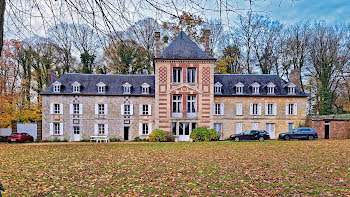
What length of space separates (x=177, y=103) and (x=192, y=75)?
327 cm

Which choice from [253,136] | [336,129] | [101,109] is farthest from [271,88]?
[101,109]

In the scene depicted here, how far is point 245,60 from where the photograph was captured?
3722 cm

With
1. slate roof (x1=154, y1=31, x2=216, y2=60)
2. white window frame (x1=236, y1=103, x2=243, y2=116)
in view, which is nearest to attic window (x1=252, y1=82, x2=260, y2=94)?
white window frame (x1=236, y1=103, x2=243, y2=116)

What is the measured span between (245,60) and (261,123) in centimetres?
1400

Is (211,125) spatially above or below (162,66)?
below

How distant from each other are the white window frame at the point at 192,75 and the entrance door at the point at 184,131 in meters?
4.44

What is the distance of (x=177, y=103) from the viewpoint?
24828 millimetres

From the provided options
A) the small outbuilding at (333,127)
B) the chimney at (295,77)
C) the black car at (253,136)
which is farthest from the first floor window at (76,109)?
the small outbuilding at (333,127)

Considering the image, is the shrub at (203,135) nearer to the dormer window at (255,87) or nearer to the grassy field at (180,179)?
the dormer window at (255,87)

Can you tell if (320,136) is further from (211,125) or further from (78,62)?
(78,62)

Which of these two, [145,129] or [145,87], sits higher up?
[145,87]

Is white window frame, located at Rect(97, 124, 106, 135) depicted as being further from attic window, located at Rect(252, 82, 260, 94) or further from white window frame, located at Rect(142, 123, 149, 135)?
attic window, located at Rect(252, 82, 260, 94)

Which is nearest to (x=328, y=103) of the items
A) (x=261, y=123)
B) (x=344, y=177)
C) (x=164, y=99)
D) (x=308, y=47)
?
(x=308, y=47)

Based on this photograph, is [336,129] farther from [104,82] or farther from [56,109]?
[56,109]
